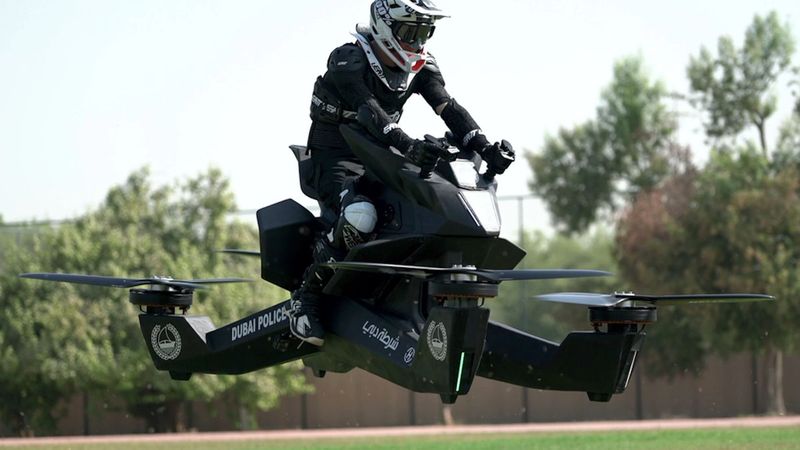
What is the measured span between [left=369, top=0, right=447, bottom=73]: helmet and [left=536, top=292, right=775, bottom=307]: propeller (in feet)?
7.94

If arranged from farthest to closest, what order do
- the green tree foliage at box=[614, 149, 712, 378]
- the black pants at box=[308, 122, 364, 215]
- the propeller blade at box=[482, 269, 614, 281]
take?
the green tree foliage at box=[614, 149, 712, 378]
the black pants at box=[308, 122, 364, 215]
the propeller blade at box=[482, 269, 614, 281]

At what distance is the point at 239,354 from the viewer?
41.7ft

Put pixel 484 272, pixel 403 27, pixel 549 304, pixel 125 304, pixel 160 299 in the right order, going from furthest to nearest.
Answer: pixel 549 304 < pixel 125 304 < pixel 160 299 < pixel 403 27 < pixel 484 272

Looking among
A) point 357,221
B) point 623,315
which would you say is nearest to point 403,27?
point 357,221

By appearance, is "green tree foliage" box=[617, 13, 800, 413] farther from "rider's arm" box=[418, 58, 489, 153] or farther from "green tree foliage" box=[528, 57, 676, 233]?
"rider's arm" box=[418, 58, 489, 153]

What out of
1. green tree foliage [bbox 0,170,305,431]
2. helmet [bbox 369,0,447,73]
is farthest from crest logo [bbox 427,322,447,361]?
green tree foliage [bbox 0,170,305,431]

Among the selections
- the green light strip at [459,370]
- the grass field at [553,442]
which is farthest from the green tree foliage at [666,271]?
the green light strip at [459,370]

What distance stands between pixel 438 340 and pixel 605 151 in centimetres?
5284

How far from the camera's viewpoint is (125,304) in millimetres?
38406

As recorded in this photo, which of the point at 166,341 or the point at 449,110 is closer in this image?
the point at 449,110

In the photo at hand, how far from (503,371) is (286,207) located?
2.46 m

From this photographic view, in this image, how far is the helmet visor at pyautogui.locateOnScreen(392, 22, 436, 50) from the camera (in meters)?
11.3

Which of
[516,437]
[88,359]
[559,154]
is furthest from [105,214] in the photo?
[559,154]

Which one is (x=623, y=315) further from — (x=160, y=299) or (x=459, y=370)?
(x=160, y=299)
